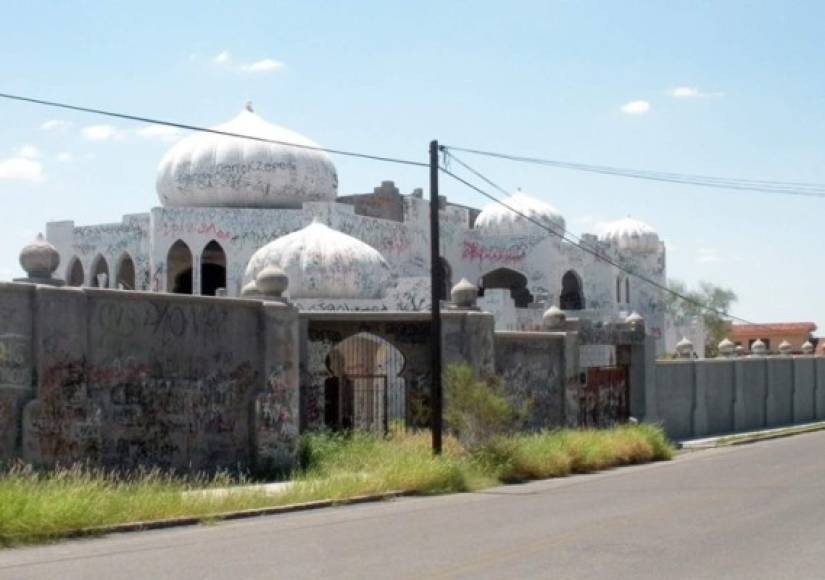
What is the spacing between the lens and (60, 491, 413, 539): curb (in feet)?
42.2

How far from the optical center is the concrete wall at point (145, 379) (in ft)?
49.6

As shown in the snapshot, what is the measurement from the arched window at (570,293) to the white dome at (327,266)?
19.7m

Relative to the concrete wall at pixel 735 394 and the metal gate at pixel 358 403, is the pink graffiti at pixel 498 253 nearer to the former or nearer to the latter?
the concrete wall at pixel 735 394

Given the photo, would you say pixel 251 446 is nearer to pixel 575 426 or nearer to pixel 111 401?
pixel 111 401

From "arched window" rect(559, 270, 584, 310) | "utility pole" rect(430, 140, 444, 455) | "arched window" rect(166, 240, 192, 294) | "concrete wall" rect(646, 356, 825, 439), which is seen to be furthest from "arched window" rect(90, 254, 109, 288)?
"utility pole" rect(430, 140, 444, 455)

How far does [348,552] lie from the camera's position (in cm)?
1077

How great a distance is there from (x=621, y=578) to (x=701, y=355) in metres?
49.5

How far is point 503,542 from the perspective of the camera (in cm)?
1124

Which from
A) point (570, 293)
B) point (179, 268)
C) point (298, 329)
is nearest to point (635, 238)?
point (570, 293)

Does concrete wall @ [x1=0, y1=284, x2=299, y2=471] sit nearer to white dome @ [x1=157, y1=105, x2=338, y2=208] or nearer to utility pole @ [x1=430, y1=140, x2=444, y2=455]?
utility pole @ [x1=430, y1=140, x2=444, y2=455]

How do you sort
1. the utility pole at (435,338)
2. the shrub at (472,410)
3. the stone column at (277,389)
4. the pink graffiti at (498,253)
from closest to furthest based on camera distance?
the stone column at (277,389)
the utility pole at (435,338)
the shrub at (472,410)
the pink graffiti at (498,253)

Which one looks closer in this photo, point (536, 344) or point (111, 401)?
point (111, 401)

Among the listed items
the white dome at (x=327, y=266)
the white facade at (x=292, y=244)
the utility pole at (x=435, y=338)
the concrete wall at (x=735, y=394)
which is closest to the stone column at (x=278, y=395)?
the utility pole at (x=435, y=338)

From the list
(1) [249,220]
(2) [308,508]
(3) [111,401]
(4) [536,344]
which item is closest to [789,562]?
(2) [308,508]
